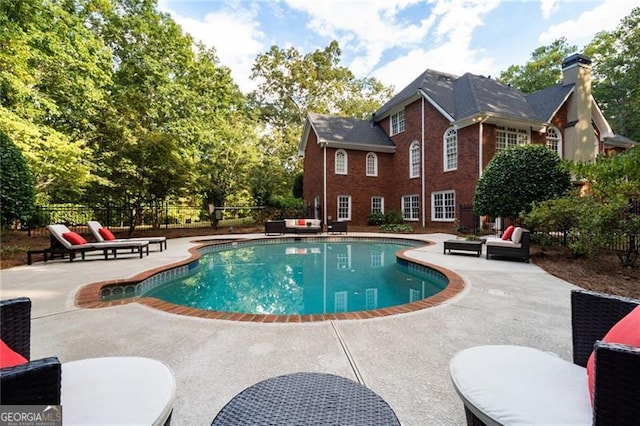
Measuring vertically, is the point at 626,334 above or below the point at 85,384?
above

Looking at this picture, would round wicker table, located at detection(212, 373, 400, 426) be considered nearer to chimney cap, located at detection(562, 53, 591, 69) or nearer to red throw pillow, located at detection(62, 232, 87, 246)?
red throw pillow, located at detection(62, 232, 87, 246)

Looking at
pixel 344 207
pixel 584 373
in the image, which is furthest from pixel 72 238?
pixel 344 207

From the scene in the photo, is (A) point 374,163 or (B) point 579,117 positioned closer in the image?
(B) point 579,117

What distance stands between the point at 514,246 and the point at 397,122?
45.6 feet

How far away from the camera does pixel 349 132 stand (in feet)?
62.6

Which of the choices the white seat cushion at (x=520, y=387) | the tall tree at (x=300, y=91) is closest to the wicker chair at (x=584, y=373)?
the white seat cushion at (x=520, y=387)

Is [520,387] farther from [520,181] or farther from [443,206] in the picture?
[443,206]

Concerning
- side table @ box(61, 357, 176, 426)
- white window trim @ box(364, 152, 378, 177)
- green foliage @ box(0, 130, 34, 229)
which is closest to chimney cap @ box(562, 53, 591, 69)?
white window trim @ box(364, 152, 378, 177)

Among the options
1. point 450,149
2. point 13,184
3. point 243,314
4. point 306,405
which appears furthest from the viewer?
point 450,149

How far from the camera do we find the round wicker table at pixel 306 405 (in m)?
1.12

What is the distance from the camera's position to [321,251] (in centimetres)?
1009

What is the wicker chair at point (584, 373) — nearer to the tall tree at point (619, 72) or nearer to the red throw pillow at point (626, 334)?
the red throw pillow at point (626, 334)

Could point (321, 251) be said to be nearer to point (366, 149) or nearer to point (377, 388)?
point (377, 388)

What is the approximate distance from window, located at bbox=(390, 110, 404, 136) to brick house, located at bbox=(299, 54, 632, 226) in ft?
0.21
